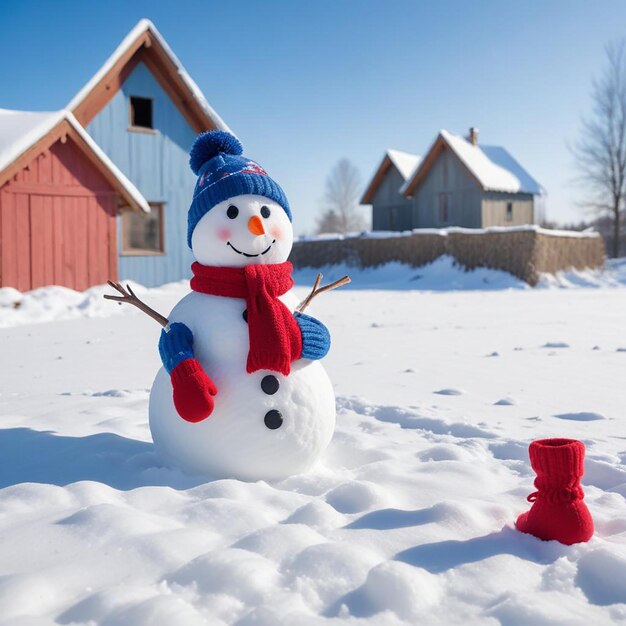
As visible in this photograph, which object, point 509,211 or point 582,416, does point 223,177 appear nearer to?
point 582,416

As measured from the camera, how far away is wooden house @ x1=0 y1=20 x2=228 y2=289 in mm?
11328

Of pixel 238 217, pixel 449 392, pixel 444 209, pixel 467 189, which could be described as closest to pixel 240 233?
pixel 238 217

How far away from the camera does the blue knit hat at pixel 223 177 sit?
8.95 ft

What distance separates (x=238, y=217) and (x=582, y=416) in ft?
8.57

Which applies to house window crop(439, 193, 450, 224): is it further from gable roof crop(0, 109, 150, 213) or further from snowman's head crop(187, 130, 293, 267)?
snowman's head crop(187, 130, 293, 267)

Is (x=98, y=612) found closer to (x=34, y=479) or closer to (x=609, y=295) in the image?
(x=34, y=479)

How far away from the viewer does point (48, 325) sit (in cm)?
895

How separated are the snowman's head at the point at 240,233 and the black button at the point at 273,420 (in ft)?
2.24

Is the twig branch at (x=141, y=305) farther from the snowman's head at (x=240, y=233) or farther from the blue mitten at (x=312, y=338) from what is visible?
the blue mitten at (x=312, y=338)

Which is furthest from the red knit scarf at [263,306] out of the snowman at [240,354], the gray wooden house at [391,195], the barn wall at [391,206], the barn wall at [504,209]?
the barn wall at [391,206]

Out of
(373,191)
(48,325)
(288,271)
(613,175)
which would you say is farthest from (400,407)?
(613,175)

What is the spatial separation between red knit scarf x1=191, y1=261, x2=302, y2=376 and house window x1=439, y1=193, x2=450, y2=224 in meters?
23.7

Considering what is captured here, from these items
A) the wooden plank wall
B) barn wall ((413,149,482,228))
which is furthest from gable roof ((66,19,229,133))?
barn wall ((413,149,482,228))

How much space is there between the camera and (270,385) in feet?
8.44
